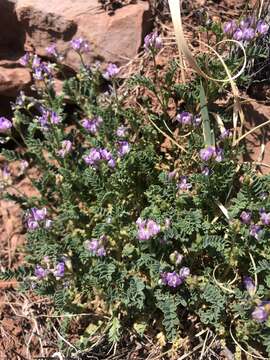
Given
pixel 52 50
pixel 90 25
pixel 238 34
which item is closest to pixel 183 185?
pixel 238 34

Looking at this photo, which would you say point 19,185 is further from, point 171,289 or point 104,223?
point 171,289

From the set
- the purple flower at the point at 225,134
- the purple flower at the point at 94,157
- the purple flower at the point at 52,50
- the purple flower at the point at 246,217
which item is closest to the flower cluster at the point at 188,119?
the purple flower at the point at 225,134

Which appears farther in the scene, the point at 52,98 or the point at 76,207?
the point at 52,98

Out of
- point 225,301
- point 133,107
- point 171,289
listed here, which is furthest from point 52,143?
point 225,301

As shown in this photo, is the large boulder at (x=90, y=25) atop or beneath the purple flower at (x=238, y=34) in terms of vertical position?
beneath

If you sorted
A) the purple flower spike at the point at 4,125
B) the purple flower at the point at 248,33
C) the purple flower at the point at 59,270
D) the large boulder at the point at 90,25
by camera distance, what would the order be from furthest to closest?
the large boulder at the point at 90,25, the purple flower spike at the point at 4,125, the purple flower at the point at 248,33, the purple flower at the point at 59,270

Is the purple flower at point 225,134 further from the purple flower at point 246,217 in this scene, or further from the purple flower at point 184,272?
the purple flower at point 184,272
